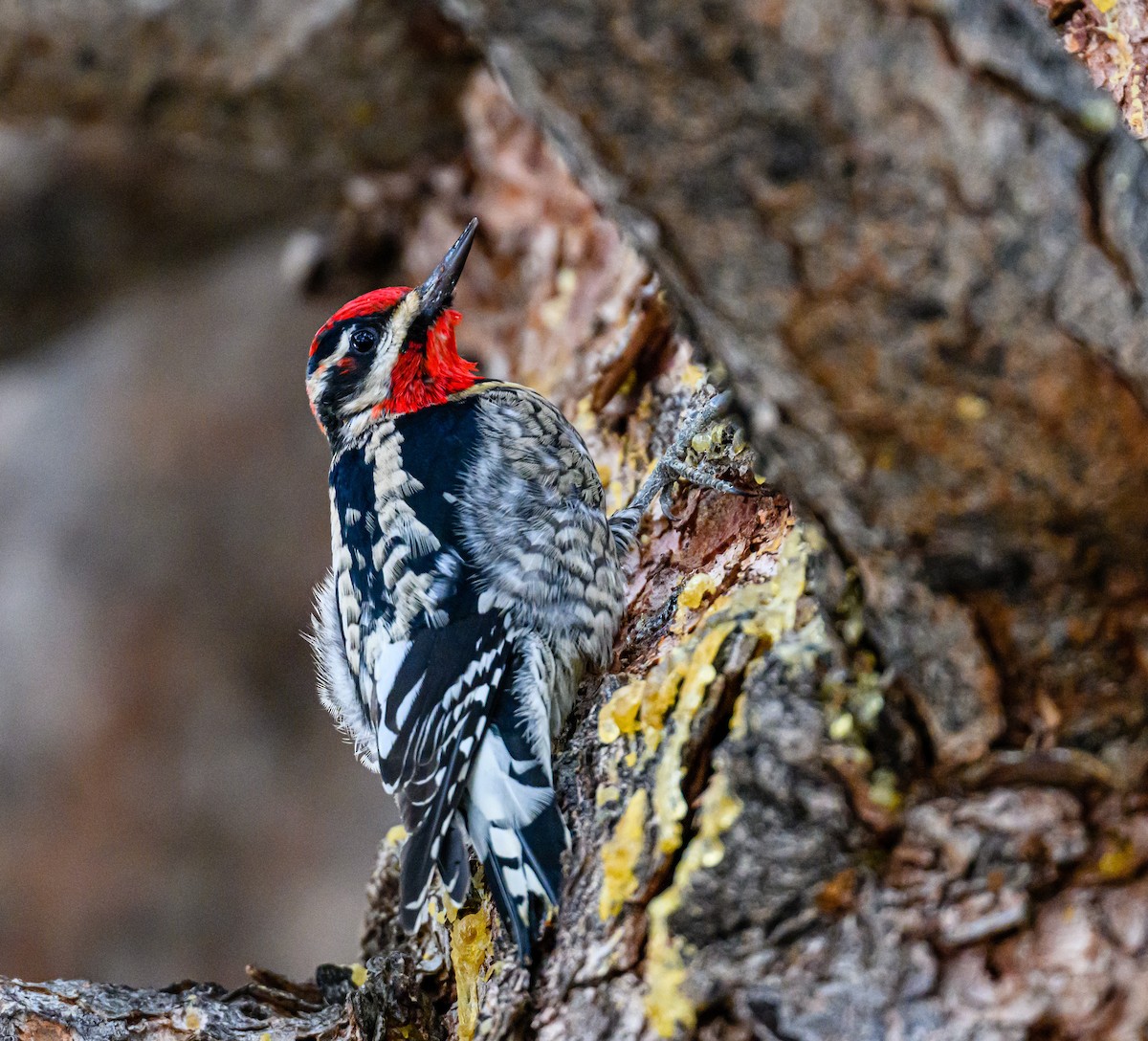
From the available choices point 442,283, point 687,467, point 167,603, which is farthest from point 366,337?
point 167,603

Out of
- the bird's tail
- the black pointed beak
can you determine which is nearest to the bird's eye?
the black pointed beak

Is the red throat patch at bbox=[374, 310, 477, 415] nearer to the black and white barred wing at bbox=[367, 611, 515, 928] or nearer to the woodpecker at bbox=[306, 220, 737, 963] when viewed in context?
the woodpecker at bbox=[306, 220, 737, 963]

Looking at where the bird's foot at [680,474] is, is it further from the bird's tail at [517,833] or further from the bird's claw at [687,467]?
the bird's tail at [517,833]

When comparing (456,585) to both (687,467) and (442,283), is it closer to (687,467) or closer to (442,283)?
(687,467)

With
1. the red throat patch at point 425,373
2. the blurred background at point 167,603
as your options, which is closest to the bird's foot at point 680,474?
the red throat patch at point 425,373

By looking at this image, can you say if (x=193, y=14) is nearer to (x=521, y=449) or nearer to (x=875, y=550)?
(x=521, y=449)

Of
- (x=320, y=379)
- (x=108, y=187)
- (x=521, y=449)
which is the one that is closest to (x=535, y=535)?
(x=521, y=449)
